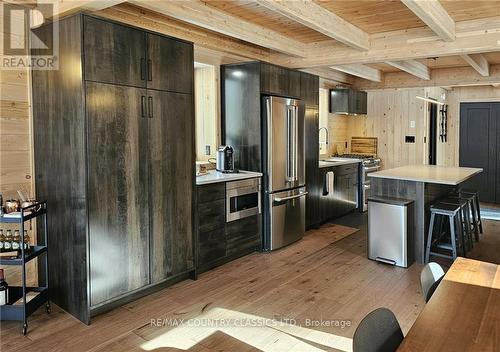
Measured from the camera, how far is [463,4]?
3559 millimetres

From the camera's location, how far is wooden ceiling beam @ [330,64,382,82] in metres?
6.28

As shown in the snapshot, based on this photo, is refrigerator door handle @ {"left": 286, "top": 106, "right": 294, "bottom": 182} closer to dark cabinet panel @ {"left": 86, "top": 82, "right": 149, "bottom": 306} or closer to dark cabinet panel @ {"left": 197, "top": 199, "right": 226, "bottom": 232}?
dark cabinet panel @ {"left": 197, "top": 199, "right": 226, "bottom": 232}

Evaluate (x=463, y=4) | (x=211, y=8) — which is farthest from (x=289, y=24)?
(x=463, y=4)

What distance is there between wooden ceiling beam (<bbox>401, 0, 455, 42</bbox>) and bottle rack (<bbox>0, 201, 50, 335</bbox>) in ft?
10.4

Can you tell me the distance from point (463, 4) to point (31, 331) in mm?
4409

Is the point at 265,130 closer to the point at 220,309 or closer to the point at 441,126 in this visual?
the point at 220,309

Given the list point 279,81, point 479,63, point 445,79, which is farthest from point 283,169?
point 445,79

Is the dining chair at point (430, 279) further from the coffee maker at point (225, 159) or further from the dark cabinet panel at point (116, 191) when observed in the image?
the coffee maker at point (225, 159)

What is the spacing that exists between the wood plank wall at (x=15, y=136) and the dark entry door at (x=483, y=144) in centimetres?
811

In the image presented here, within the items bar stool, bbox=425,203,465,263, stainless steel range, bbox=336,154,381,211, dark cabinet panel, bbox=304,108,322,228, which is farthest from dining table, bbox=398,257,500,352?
stainless steel range, bbox=336,154,381,211

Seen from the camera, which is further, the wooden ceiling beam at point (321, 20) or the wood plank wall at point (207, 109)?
the wood plank wall at point (207, 109)

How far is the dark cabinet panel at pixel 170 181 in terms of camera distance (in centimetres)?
341

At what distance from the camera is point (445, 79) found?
271 inches

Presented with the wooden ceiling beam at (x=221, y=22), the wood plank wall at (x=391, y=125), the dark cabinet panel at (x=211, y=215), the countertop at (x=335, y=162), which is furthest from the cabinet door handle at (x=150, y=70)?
the wood plank wall at (x=391, y=125)
